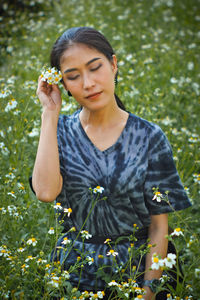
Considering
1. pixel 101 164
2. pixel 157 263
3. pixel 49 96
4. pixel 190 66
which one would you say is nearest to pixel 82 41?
pixel 49 96

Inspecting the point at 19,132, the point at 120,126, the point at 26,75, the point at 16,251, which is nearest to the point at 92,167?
the point at 120,126

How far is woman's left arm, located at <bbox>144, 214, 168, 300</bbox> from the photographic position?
161 cm

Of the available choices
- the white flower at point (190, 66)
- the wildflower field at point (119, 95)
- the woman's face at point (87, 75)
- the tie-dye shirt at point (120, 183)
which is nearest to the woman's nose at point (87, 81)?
the woman's face at point (87, 75)

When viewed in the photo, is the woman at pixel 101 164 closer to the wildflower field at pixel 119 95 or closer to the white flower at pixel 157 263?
the wildflower field at pixel 119 95

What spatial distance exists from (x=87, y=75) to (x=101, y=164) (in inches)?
15.3

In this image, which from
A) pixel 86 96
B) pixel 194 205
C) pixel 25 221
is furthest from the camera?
pixel 194 205

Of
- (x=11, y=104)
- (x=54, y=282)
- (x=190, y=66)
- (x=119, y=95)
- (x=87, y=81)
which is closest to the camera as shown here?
(x=54, y=282)

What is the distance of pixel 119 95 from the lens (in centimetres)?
296

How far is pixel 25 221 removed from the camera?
6.99ft

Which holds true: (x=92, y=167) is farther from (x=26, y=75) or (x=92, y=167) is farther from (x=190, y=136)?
(x=26, y=75)

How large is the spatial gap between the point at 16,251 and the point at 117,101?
865 mm

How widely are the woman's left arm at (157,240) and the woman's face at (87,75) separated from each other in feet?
1.88

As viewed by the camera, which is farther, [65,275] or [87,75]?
[87,75]

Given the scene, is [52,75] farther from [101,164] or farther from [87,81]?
[101,164]
